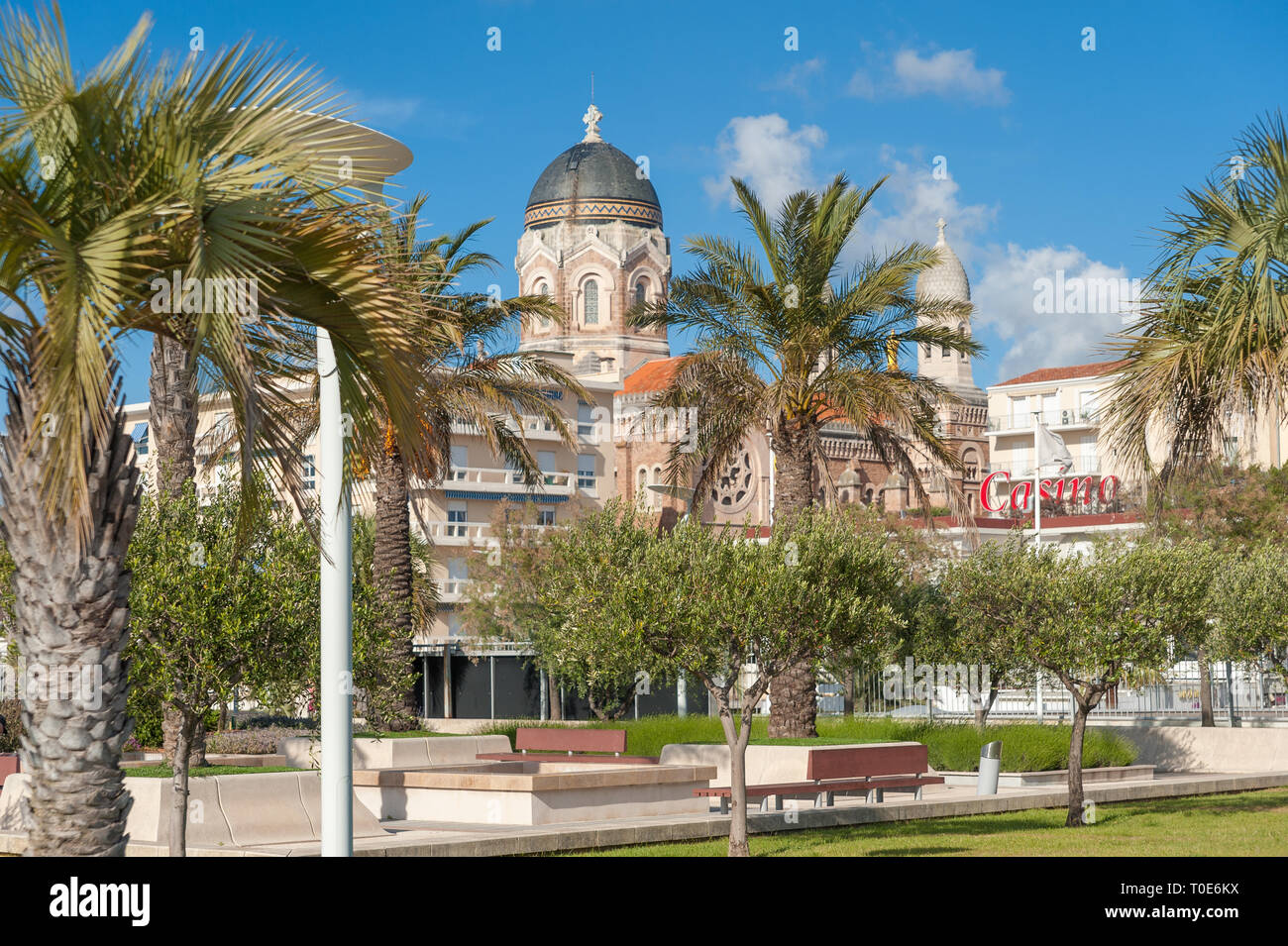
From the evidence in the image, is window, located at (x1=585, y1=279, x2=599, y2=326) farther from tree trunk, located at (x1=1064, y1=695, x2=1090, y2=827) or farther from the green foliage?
the green foliage

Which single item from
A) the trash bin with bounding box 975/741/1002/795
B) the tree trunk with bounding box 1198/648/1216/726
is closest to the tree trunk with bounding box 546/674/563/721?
the tree trunk with bounding box 1198/648/1216/726

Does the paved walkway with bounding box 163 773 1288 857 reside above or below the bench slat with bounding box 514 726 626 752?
below

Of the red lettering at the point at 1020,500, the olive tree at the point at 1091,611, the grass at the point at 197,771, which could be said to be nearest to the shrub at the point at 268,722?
the grass at the point at 197,771

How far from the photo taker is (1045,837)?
17.1 meters

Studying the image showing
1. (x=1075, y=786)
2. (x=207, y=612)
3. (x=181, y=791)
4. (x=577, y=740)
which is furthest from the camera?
(x=577, y=740)

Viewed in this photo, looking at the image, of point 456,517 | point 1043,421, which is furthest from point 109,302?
point 1043,421

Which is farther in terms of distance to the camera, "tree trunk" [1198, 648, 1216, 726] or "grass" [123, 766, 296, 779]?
"tree trunk" [1198, 648, 1216, 726]

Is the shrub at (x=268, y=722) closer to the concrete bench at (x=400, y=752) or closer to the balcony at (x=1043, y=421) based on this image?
the concrete bench at (x=400, y=752)

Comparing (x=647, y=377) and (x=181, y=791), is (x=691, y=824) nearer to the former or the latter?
(x=181, y=791)

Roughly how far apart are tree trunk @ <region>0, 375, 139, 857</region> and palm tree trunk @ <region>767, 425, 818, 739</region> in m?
14.7

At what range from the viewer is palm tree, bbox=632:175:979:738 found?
2192cm

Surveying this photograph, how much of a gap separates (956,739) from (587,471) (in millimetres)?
48002

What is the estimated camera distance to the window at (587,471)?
72.1 meters
